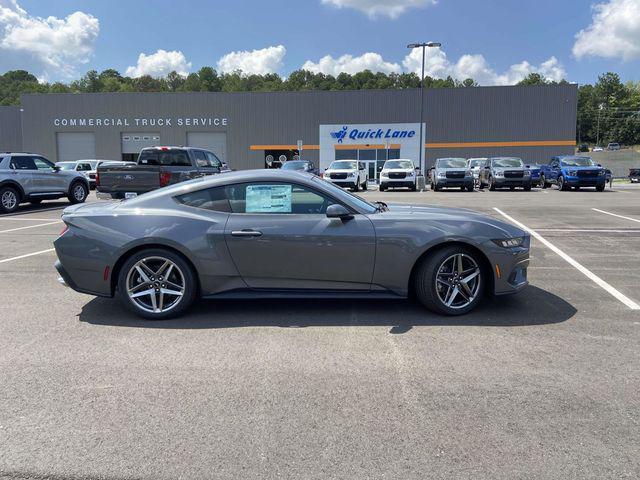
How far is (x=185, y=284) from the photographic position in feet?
16.7

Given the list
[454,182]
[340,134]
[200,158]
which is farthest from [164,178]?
[340,134]

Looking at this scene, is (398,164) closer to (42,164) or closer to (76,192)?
(76,192)

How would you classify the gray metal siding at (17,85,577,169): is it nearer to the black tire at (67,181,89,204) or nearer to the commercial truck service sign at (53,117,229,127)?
the commercial truck service sign at (53,117,229,127)

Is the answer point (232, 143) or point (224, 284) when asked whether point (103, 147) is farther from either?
point (224, 284)

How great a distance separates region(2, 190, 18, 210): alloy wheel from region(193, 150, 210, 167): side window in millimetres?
5758

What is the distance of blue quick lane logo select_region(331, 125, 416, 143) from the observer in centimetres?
4378

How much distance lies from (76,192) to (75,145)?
3294 centimetres

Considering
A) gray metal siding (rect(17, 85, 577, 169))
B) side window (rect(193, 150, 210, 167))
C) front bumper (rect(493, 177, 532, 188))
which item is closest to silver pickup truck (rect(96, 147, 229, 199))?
side window (rect(193, 150, 210, 167))

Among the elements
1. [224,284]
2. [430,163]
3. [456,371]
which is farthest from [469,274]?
[430,163]

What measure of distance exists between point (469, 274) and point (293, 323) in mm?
1779

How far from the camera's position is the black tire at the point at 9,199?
50.8 ft

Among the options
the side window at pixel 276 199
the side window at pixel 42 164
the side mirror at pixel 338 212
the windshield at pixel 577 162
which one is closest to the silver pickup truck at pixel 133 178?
the side window at pixel 42 164

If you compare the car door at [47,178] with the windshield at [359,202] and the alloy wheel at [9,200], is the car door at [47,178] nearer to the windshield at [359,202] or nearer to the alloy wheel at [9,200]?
the alloy wheel at [9,200]

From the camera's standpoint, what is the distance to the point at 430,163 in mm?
44156
